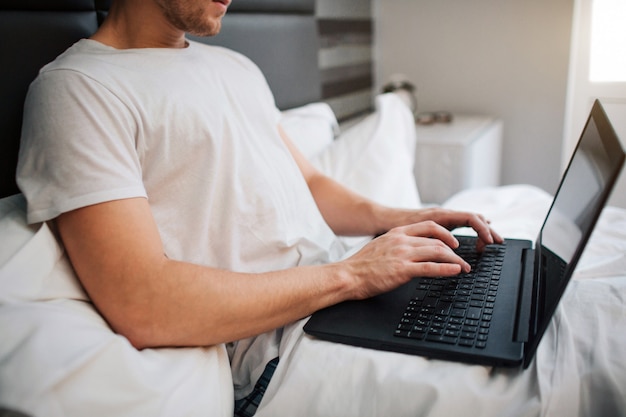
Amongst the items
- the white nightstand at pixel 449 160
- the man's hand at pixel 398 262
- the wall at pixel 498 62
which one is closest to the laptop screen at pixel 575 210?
the man's hand at pixel 398 262

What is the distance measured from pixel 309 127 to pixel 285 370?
0.94m

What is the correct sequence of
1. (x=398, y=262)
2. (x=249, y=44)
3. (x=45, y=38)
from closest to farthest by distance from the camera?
(x=398, y=262) < (x=45, y=38) < (x=249, y=44)

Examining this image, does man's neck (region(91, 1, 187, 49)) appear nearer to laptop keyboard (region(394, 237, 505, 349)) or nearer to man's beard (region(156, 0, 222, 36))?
man's beard (region(156, 0, 222, 36))

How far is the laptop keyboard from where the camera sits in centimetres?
72

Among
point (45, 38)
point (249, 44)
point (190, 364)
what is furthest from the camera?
point (249, 44)

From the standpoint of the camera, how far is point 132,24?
3.20ft

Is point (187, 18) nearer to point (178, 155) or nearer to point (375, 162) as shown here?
point (178, 155)

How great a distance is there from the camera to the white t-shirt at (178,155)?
742mm

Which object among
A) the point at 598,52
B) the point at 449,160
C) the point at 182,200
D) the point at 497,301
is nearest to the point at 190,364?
the point at 182,200

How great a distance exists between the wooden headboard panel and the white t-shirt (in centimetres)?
11

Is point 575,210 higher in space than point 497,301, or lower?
higher

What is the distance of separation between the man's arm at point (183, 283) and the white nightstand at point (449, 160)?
123 centimetres

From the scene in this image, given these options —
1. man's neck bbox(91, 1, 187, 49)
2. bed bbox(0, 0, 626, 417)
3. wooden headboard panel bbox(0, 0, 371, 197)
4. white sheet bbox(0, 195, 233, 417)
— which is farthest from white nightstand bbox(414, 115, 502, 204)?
white sheet bbox(0, 195, 233, 417)

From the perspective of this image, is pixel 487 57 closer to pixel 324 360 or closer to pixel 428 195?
pixel 428 195
